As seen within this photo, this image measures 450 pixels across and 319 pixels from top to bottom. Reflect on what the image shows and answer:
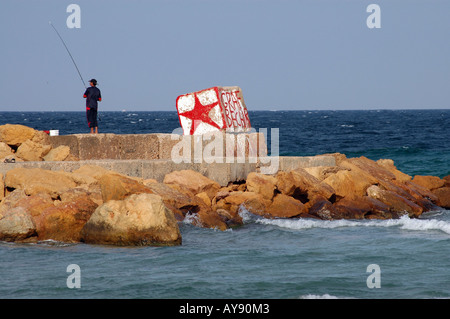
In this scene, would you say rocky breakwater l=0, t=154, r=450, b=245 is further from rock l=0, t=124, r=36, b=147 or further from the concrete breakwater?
rock l=0, t=124, r=36, b=147

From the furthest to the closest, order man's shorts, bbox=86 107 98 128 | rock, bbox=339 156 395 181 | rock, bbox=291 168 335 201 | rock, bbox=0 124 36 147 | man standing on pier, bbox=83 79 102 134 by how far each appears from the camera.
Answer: man's shorts, bbox=86 107 98 128 < man standing on pier, bbox=83 79 102 134 < rock, bbox=339 156 395 181 < rock, bbox=0 124 36 147 < rock, bbox=291 168 335 201

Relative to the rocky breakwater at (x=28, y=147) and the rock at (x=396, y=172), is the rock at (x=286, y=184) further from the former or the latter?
the rocky breakwater at (x=28, y=147)

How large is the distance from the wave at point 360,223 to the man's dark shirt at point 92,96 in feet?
15.5

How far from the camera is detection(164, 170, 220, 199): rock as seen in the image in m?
11.8

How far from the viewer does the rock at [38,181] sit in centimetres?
1040

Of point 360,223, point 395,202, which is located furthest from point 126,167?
point 395,202

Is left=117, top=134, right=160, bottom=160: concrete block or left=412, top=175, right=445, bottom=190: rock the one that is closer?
left=117, top=134, right=160, bottom=160: concrete block

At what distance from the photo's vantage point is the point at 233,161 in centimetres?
1254

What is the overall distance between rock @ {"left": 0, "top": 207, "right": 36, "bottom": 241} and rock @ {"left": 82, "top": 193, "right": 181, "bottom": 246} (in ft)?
2.79

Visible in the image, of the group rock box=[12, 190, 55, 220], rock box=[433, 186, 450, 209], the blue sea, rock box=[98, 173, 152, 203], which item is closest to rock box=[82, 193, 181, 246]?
the blue sea

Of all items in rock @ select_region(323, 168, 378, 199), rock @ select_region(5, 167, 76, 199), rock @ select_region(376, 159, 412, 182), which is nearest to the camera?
rock @ select_region(5, 167, 76, 199)

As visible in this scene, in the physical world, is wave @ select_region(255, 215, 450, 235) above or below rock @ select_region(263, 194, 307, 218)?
below

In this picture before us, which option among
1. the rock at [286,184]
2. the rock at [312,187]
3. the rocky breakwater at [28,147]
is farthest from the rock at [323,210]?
the rocky breakwater at [28,147]

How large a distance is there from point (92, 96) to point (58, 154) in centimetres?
199
